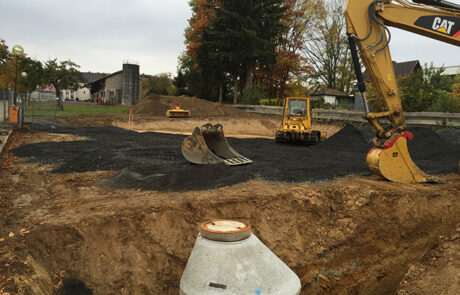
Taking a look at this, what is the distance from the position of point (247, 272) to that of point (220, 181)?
4.96m

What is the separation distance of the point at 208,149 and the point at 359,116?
15083 mm

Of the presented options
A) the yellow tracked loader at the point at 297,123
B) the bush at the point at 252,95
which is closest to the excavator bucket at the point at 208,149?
the yellow tracked loader at the point at 297,123

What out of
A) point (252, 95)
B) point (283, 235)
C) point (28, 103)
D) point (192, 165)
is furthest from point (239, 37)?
point (283, 235)

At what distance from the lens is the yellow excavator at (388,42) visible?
8305 millimetres

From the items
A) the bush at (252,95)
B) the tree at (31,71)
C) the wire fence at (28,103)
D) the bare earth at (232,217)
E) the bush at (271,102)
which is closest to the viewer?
the bare earth at (232,217)

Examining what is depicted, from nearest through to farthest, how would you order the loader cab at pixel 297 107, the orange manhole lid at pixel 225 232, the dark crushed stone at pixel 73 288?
the orange manhole lid at pixel 225 232
the dark crushed stone at pixel 73 288
the loader cab at pixel 297 107

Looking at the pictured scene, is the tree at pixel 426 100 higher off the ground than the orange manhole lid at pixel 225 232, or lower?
higher

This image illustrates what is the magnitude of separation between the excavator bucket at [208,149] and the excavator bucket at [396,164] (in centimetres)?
378

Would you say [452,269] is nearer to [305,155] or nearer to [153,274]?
[153,274]

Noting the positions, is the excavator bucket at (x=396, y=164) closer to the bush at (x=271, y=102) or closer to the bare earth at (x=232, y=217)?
the bare earth at (x=232, y=217)

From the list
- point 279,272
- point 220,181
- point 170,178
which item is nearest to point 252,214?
point 220,181

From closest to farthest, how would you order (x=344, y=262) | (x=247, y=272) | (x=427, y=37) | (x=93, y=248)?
(x=247, y=272)
(x=93, y=248)
(x=344, y=262)
(x=427, y=37)

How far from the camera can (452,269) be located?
227 inches

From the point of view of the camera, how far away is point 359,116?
72.0 ft
